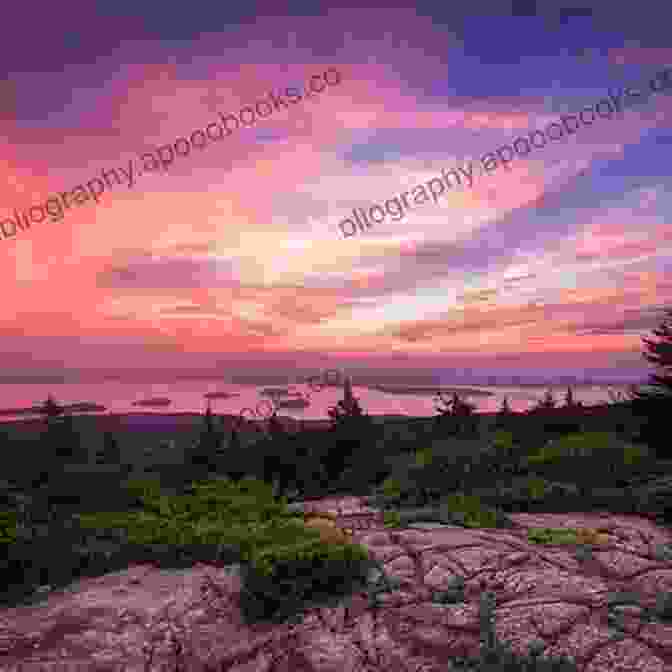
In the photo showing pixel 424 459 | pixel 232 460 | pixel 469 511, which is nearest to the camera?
pixel 469 511

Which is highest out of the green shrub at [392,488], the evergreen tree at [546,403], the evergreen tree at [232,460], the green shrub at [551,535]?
the evergreen tree at [546,403]

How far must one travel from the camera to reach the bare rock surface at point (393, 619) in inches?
186

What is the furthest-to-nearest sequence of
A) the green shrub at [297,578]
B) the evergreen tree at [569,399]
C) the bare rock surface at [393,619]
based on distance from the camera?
the evergreen tree at [569,399] → the green shrub at [297,578] → the bare rock surface at [393,619]

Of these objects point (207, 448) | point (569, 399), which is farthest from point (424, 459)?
point (569, 399)

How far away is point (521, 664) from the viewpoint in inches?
165

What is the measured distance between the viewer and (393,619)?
539cm

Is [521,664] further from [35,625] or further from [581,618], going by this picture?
[35,625]

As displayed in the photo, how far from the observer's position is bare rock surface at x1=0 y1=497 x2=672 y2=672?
4.72 m

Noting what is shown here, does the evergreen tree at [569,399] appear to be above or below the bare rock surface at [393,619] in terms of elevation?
above

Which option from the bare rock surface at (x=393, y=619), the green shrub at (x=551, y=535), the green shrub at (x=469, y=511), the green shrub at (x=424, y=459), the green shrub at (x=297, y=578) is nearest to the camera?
the bare rock surface at (x=393, y=619)

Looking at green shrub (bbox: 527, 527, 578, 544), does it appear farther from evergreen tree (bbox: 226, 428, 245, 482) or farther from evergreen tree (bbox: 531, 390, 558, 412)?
evergreen tree (bbox: 531, 390, 558, 412)

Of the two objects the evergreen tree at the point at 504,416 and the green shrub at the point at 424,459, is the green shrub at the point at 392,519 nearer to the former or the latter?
the green shrub at the point at 424,459

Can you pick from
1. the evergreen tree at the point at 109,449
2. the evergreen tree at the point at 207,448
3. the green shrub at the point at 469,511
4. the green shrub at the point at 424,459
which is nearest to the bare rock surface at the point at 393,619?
the green shrub at the point at 469,511

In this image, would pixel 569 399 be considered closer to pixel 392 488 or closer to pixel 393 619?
pixel 392 488
